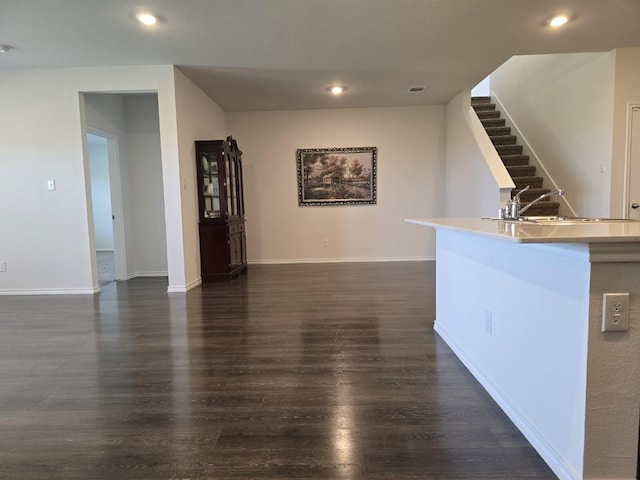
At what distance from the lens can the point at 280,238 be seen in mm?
6371

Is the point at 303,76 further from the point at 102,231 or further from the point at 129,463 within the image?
the point at 102,231

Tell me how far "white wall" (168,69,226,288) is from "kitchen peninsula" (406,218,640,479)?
11.9 feet

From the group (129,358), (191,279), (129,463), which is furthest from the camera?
(191,279)

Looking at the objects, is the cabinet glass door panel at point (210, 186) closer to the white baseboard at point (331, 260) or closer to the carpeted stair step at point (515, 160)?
Answer: the white baseboard at point (331, 260)

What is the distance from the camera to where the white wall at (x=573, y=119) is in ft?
13.5

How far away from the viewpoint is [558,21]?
3.28 metres

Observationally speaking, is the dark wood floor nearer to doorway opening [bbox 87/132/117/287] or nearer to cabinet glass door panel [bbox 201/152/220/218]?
cabinet glass door panel [bbox 201/152/220/218]

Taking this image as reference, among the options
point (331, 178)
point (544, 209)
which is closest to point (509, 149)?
point (544, 209)

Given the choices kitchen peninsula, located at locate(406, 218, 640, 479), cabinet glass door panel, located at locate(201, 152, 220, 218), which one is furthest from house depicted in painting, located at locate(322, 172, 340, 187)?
kitchen peninsula, located at locate(406, 218, 640, 479)

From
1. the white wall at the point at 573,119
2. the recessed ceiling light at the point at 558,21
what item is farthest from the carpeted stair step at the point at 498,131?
the recessed ceiling light at the point at 558,21

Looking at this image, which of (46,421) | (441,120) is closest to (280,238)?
Answer: (441,120)

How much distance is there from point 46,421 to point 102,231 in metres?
8.19

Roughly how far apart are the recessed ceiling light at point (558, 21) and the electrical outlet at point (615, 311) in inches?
127

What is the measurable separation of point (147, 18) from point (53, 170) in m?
2.33
